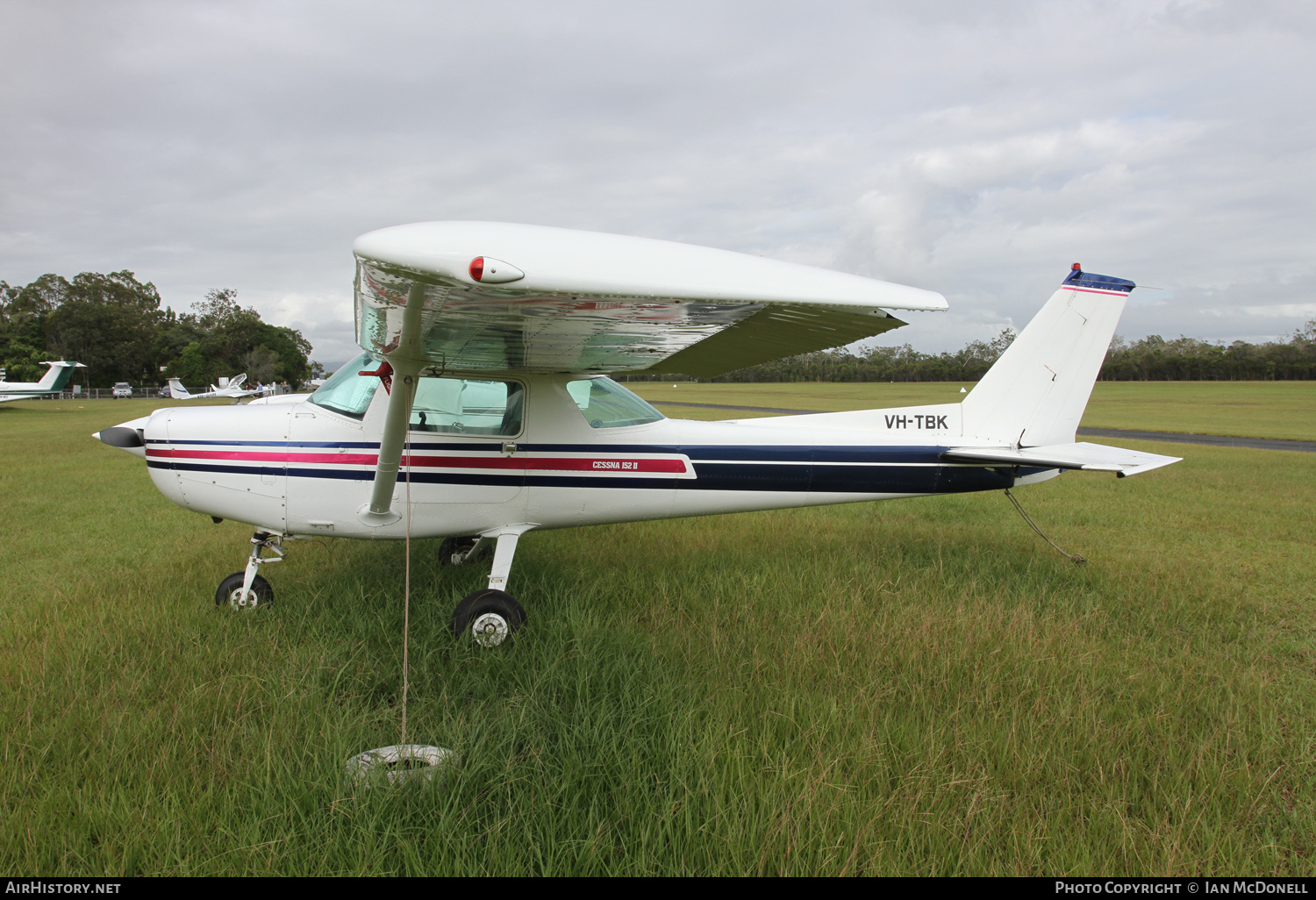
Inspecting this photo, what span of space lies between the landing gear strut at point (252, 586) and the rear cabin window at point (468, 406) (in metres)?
1.36

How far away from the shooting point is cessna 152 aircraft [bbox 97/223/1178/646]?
242cm

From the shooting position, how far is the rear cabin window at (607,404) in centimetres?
448

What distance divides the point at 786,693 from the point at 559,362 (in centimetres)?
234

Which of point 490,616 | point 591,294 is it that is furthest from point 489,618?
point 591,294

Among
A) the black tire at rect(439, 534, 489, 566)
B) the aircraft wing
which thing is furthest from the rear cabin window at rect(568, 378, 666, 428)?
the black tire at rect(439, 534, 489, 566)

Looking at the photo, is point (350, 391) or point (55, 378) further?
point (55, 378)

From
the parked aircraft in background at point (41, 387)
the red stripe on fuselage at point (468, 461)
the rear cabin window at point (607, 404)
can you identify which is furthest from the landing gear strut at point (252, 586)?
the parked aircraft in background at point (41, 387)

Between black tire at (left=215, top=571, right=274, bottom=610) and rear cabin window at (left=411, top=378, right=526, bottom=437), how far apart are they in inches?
61.9

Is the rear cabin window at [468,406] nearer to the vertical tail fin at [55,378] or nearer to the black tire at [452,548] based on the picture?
the black tire at [452,548]

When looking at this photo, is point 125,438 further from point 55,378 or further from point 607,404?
point 55,378

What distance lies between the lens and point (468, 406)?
4.29 meters

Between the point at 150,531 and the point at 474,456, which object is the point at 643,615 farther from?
the point at 150,531

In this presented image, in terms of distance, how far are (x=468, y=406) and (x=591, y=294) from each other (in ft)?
8.50

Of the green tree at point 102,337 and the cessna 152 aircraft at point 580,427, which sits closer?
the cessna 152 aircraft at point 580,427
